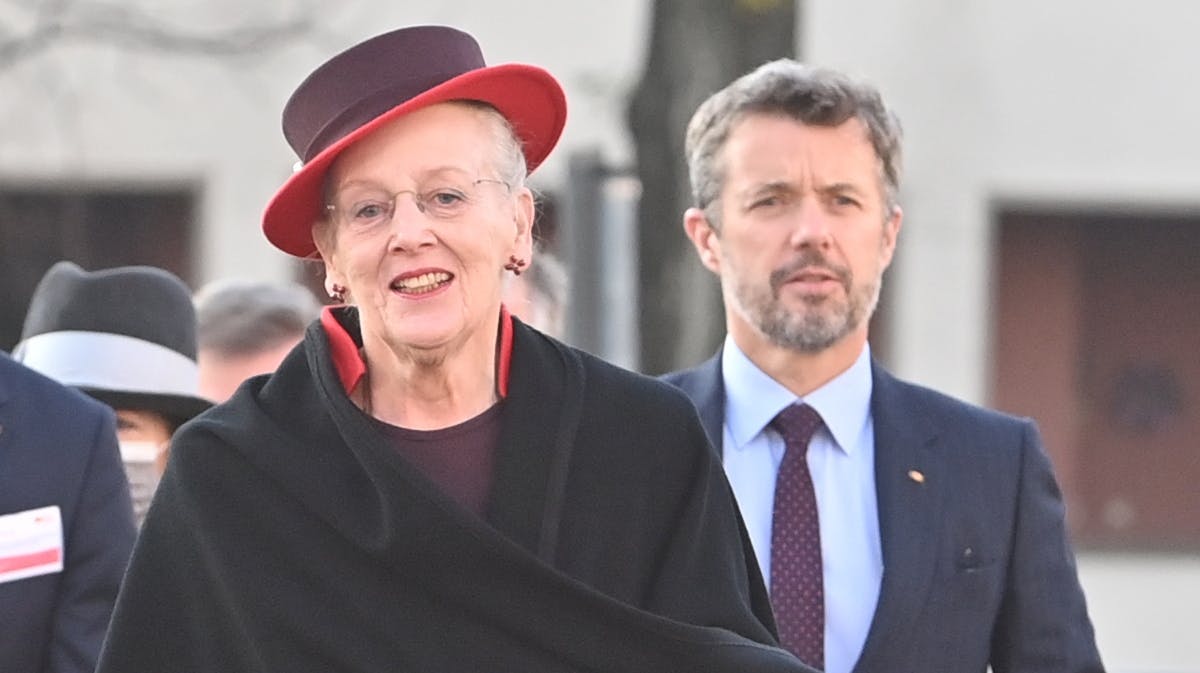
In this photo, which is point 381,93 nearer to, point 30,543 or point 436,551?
point 436,551

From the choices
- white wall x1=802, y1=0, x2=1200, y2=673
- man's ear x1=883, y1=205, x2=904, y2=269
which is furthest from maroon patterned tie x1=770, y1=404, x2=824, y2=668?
white wall x1=802, y1=0, x2=1200, y2=673

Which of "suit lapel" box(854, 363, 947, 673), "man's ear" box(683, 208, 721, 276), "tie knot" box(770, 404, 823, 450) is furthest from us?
"man's ear" box(683, 208, 721, 276)

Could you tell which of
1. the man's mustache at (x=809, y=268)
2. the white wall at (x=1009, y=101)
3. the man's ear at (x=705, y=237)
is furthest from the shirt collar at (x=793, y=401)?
the white wall at (x=1009, y=101)

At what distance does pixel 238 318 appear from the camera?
250 inches

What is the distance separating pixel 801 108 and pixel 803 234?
0.24 meters

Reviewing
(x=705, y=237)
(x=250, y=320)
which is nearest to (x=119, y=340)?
(x=250, y=320)

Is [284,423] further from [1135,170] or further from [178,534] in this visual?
[1135,170]

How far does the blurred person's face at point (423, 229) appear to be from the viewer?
11.7 feet

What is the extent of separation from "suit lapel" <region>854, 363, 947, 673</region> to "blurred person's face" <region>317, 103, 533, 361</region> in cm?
86

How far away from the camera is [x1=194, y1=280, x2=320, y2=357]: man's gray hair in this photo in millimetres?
6266

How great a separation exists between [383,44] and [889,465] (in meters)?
1.17

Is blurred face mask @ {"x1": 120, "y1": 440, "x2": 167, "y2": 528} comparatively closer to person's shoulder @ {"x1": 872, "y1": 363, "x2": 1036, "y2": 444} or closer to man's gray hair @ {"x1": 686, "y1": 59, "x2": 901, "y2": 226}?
man's gray hair @ {"x1": 686, "y1": 59, "x2": 901, "y2": 226}

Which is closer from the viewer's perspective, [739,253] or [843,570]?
[843,570]

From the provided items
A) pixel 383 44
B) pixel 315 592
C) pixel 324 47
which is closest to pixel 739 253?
pixel 383 44
